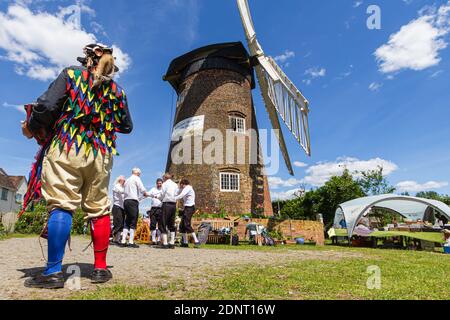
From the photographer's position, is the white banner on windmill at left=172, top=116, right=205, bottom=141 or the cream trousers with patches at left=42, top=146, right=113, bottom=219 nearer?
the cream trousers with patches at left=42, top=146, right=113, bottom=219

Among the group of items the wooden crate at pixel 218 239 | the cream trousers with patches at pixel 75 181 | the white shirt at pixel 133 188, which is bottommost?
the wooden crate at pixel 218 239

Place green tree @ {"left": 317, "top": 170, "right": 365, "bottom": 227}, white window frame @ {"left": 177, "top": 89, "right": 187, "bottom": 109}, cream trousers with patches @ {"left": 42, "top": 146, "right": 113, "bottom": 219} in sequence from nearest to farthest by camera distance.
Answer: cream trousers with patches @ {"left": 42, "top": 146, "right": 113, "bottom": 219} < white window frame @ {"left": 177, "top": 89, "right": 187, "bottom": 109} < green tree @ {"left": 317, "top": 170, "right": 365, "bottom": 227}

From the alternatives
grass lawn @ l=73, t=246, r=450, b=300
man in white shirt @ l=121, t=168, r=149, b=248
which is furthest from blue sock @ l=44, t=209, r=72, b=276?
Answer: man in white shirt @ l=121, t=168, r=149, b=248

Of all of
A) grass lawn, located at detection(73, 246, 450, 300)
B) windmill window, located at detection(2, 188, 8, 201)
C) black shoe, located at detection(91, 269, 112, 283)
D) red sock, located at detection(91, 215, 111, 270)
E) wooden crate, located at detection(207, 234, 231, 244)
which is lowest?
wooden crate, located at detection(207, 234, 231, 244)

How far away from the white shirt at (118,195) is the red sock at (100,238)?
5.40 m

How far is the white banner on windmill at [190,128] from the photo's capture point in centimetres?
1673

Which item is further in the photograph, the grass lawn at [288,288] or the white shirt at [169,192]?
the white shirt at [169,192]

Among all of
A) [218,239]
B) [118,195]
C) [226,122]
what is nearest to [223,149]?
[226,122]

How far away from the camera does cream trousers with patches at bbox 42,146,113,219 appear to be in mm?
2828

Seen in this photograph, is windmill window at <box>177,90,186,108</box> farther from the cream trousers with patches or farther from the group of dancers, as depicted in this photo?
the cream trousers with patches

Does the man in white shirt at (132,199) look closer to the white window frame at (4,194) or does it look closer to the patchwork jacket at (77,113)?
the patchwork jacket at (77,113)

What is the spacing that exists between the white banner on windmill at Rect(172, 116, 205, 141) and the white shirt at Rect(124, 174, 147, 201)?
8901 millimetres

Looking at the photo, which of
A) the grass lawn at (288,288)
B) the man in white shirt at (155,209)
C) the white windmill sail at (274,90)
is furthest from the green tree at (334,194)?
the grass lawn at (288,288)
